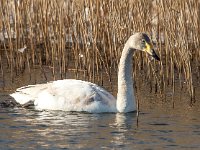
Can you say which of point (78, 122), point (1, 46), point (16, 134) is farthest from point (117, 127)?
point (1, 46)

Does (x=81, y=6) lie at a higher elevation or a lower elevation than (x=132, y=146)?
higher

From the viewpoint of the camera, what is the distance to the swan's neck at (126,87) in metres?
10.9

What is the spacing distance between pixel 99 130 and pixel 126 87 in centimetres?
180

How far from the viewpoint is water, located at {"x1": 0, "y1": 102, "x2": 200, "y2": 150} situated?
8555 millimetres

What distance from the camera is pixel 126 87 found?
435 inches

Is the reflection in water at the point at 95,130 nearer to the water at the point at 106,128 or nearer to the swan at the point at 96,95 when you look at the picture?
the water at the point at 106,128

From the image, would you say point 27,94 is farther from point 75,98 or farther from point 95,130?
point 95,130

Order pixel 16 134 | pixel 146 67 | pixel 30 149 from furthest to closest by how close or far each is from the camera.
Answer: pixel 146 67
pixel 16 134
pixel 30 149

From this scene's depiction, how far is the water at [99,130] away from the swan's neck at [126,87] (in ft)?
0.58

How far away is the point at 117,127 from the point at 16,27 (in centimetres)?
507

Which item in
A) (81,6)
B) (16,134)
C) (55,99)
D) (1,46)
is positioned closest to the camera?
(16,134)

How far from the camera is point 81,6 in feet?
41.9

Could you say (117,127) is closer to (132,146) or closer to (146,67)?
(132,146)

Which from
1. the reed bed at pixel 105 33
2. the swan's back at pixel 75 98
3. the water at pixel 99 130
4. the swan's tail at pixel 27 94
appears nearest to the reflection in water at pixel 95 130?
the water at pixel 99 130
